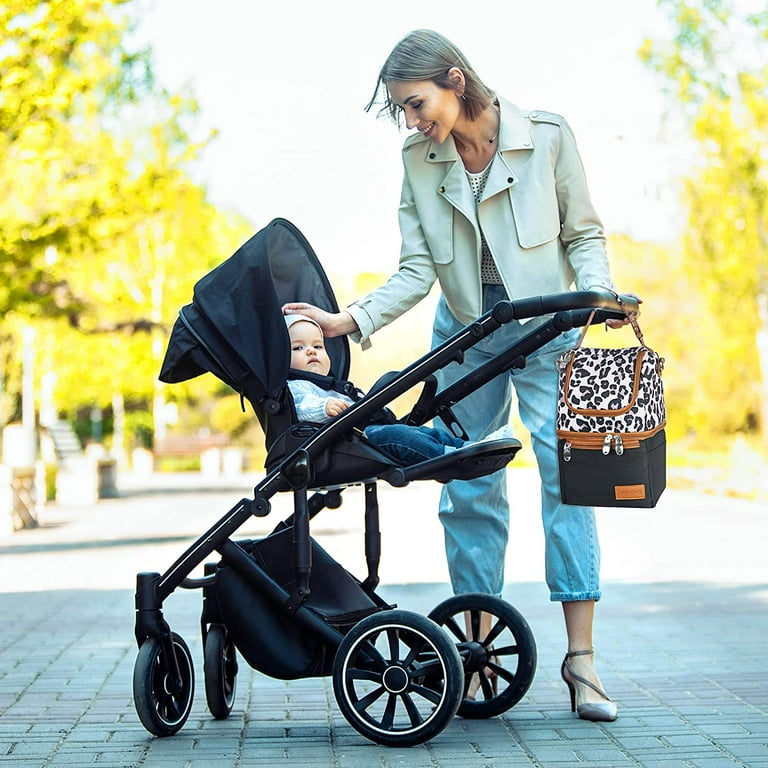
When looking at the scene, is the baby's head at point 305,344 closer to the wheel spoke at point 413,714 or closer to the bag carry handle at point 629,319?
the bag carry handle at point 629,319

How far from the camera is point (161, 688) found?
457 cm

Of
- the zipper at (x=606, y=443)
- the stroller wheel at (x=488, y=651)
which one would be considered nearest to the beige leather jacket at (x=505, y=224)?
the zipper at (x=606, y=443)

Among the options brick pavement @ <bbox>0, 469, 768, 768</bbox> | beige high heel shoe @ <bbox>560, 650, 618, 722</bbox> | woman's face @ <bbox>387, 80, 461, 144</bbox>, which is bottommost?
brick pavement @ <bbox>0, 469, 768, 768</bbox>

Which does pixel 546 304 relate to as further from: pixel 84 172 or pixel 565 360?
pixel 84 172

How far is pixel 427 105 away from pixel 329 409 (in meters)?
1.07

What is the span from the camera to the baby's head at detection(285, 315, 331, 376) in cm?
469

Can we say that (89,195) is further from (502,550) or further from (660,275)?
(660,275)

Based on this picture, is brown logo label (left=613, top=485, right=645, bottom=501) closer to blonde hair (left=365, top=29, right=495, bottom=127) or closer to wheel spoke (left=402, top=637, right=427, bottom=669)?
wheel spoke (left=402, top=637, right=427, bottom=669)

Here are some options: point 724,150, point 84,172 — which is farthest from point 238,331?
point 724,150

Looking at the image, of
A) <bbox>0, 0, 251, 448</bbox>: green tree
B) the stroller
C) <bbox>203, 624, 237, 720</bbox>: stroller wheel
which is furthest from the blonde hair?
<bbox>0, 0, 251, 448</bbox>: green tree

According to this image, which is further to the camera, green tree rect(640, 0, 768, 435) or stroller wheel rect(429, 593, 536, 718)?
green tree rect(640, 0, 768, 435)

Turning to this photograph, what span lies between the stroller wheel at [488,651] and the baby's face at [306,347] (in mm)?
915

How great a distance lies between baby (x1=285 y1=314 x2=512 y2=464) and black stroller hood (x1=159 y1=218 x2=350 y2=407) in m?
0.13

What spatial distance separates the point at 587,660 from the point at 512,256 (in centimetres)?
138
